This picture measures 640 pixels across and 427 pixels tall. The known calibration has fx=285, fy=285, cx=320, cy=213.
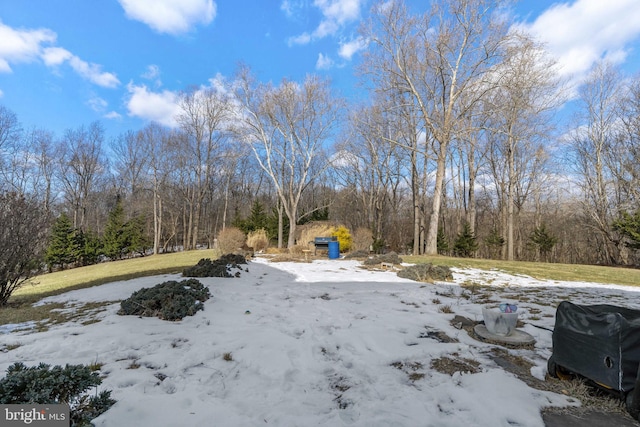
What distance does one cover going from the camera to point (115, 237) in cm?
2130

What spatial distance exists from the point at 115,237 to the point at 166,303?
21.3 metres

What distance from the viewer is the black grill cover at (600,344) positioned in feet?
6.46

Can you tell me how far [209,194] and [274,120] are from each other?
18.5m

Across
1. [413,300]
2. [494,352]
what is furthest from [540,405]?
[413,300]

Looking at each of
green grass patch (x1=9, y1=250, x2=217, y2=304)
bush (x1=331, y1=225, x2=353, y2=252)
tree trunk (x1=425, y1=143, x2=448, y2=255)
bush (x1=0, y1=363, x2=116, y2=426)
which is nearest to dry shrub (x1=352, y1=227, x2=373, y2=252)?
bush (x1=331, y1=225, x2=353, y2=252)

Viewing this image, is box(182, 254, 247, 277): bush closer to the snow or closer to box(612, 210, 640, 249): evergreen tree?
the snow

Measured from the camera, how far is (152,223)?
89.8 ft

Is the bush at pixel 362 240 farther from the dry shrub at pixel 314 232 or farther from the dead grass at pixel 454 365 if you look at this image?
the dead grass at pixel 454 365

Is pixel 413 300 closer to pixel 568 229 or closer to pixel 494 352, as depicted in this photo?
pixel 494 352

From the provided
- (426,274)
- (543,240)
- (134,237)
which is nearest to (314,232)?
(426,274)

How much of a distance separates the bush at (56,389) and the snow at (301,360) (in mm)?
131

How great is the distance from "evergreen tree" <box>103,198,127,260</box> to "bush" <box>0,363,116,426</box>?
2325 centimetres

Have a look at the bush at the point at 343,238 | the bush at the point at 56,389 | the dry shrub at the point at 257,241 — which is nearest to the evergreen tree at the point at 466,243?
the bush at the point at 343,238

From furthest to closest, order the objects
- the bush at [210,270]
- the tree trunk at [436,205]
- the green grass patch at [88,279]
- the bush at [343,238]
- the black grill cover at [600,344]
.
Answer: the bush at [343,238]
the tree trunk at [436,205]
the green grass patch at [88,279]
the bush at [210,270]
the black grill cover at [600,344]
